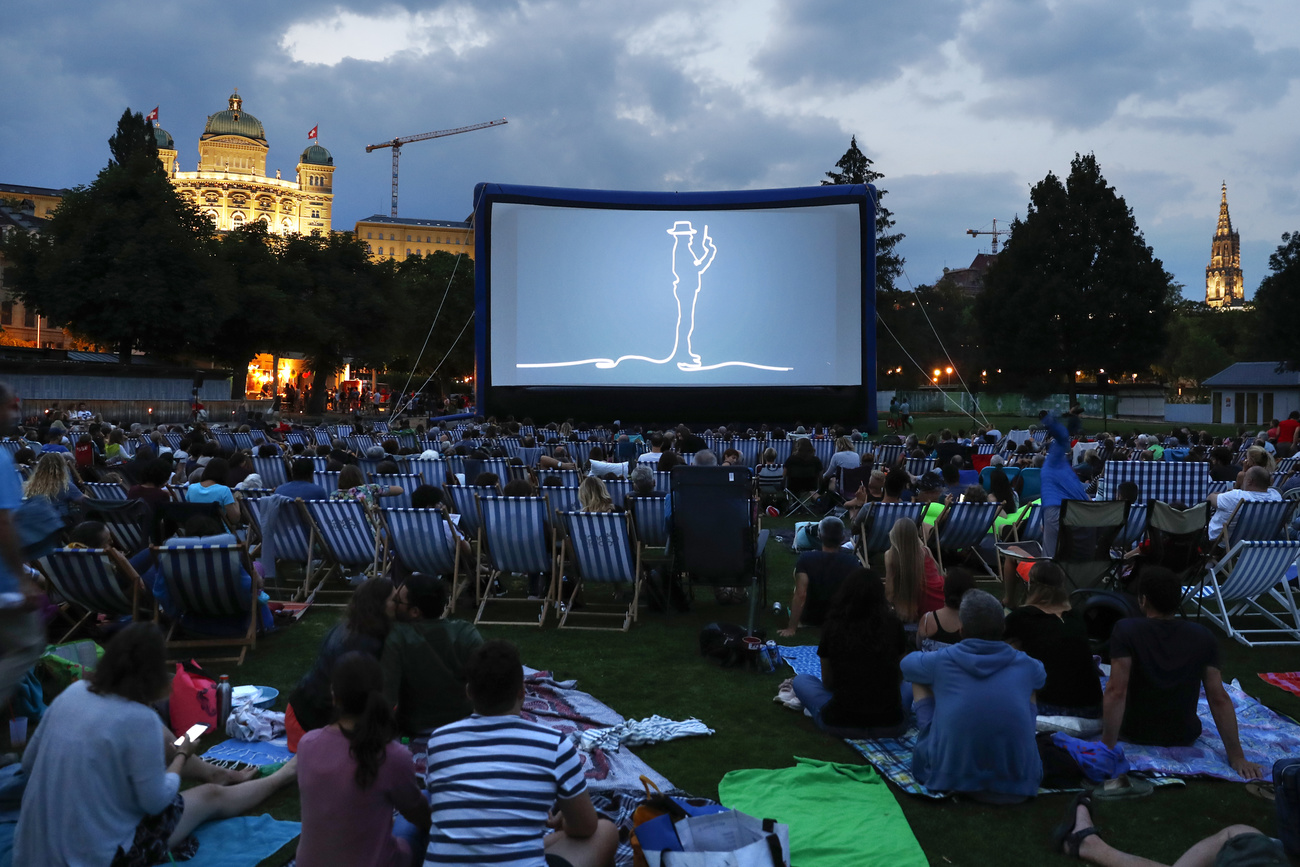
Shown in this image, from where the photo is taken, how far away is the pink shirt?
96.7 inches

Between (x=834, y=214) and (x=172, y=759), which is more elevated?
(x=834, y=214)

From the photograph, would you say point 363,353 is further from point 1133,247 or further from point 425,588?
point 425,588

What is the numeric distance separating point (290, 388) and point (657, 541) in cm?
4228

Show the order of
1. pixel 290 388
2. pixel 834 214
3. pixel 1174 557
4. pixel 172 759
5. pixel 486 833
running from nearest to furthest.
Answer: pixel 486 833 < pixel 172 759 < pixel 1174 557 < pixel 834 214 < pixel 290 388

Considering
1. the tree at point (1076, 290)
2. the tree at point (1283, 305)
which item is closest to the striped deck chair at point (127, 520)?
the tree at point (1283, 305)

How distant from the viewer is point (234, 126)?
125 m

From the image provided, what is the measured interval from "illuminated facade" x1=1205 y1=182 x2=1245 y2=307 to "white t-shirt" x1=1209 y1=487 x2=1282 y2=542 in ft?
636

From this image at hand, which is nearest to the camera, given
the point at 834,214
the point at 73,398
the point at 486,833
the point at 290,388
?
the point at 486,833

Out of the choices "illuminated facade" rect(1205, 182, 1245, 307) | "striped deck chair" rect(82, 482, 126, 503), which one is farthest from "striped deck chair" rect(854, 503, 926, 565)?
"illuminated facade" rect(1205, 182, 1245, 307)

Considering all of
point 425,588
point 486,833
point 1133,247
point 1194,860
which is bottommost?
point 1194,860

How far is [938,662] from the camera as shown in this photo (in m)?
3.59

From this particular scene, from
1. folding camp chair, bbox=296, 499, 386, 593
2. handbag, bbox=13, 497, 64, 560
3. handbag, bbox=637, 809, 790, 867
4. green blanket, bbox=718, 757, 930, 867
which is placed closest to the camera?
handbag, bbox=637, 809, 790, 867

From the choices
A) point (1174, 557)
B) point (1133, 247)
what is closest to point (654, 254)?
point (1174, 557)

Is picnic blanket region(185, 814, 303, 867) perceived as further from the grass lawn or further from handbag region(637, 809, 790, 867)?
handbag region(637, 809, 790, 867)
